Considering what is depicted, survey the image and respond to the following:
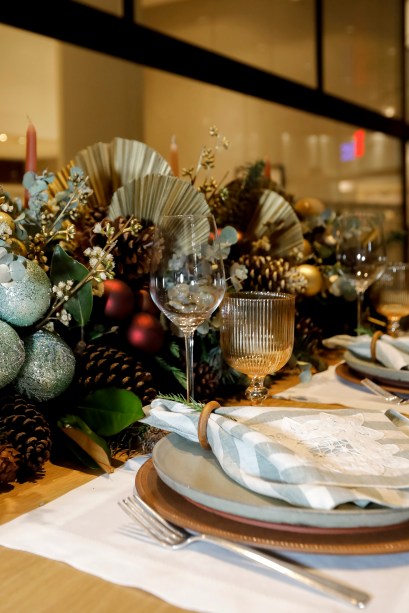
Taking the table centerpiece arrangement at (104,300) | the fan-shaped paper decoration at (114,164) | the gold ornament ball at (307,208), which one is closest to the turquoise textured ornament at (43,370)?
the table centerpiece arrangement at (104,300)

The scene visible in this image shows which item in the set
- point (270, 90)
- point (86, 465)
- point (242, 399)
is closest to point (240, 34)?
point (270, 90)

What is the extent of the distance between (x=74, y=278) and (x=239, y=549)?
399 millimetres

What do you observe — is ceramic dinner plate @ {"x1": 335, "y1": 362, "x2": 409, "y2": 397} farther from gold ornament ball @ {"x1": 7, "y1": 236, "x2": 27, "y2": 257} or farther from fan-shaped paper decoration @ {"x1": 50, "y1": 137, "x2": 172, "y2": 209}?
gold ornament ball @ {"x1": 7, "y1": 236, "x2": 27, "y2": 257}

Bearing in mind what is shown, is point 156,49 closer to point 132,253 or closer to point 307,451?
point 132,253

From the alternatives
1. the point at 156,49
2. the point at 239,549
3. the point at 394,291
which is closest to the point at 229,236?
the point at 394,291

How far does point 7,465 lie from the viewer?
0.62 m

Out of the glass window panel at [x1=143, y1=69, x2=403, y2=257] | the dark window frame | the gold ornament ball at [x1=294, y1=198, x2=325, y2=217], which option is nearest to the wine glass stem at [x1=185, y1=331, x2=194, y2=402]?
the gold ornament ball at [x1=294, y1=198, x2=325, y2=217]

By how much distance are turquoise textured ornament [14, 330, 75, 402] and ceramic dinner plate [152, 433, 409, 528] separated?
0.52 ft

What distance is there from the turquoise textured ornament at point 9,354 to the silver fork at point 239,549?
0.18 metres

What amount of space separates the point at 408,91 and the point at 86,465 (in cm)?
489

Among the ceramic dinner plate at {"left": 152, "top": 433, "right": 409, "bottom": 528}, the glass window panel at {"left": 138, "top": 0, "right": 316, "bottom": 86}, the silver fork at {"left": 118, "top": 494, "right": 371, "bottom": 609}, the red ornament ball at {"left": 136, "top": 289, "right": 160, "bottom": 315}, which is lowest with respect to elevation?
the silver fork at {"left": 118, "top": 494, "right": 371, "bottom": 609}

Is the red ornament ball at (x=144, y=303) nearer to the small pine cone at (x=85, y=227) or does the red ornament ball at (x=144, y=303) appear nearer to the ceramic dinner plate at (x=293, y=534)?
the small pine cone at (x=85, y=227)

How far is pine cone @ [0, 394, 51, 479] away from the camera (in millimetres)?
655

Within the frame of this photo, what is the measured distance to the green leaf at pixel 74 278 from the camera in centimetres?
77
